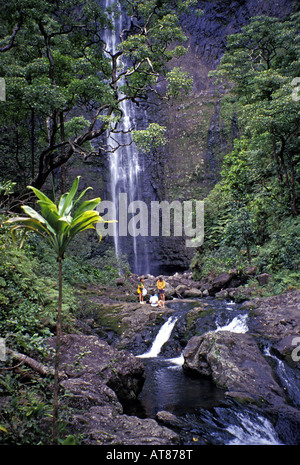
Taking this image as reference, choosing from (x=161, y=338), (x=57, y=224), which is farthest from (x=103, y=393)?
(x=161, y=338)

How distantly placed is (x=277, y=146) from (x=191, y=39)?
18900mm

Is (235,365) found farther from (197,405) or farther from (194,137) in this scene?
(194,137)

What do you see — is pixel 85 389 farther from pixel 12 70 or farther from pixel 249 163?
pixel 249 163

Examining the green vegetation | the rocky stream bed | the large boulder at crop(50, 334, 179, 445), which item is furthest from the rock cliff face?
the large boulder at crop(50, 334, 179, 445)

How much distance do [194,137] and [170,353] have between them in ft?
65.7

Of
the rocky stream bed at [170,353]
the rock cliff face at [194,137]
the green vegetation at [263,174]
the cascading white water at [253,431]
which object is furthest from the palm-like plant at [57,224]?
the rock cliff face at [194,137]

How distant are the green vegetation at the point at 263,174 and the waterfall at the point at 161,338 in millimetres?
4193

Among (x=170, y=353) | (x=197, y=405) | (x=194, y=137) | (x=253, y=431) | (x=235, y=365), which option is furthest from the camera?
(x=194, y=137)

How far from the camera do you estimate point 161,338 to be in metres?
8.70

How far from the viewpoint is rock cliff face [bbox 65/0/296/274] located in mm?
23297

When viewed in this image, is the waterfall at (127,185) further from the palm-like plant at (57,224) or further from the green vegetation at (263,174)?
the palm-like plant at (57,224)

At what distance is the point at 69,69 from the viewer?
10672 millimetres

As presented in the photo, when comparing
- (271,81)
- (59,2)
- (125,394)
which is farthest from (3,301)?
(271,81)

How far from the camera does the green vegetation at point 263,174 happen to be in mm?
11352
